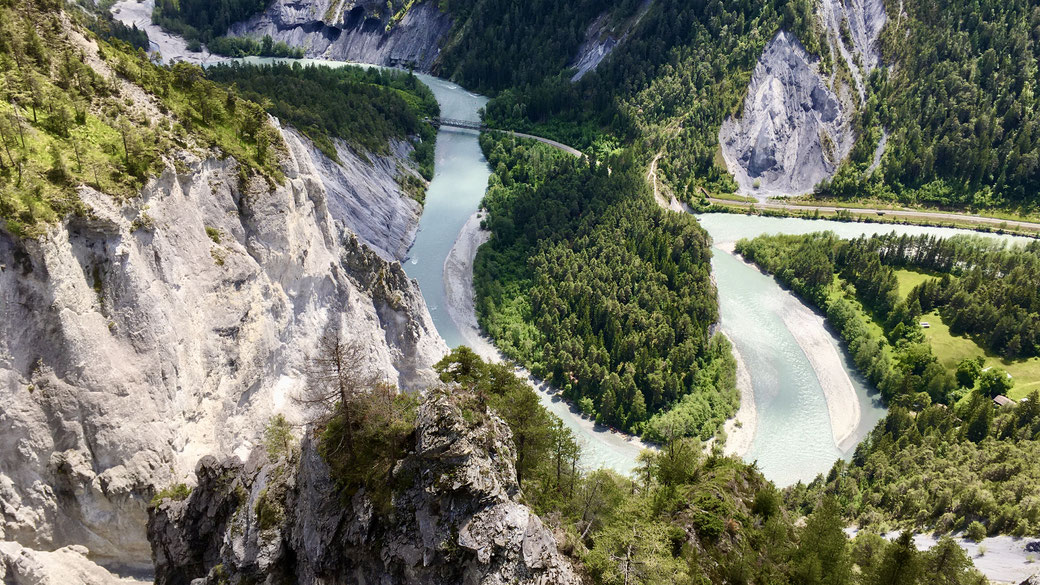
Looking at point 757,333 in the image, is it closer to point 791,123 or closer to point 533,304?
point 533,304

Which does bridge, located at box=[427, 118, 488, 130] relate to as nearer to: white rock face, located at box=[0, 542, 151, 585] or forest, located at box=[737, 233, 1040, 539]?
forest, located at box=[737, 233, 1040, 539]

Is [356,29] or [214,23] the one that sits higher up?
[356,29]

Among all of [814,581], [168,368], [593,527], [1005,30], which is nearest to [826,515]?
[814,581]

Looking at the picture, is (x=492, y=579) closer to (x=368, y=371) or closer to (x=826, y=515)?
(x=826, y=515)

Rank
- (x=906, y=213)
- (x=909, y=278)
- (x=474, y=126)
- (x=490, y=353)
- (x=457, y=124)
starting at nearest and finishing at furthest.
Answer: (x=490, y=353) < (x=909, y=278) < (x=906, y=213) < (x=474, y=126) < (x=457, y=124)

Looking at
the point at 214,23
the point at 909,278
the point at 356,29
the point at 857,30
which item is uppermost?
the point at 857,30

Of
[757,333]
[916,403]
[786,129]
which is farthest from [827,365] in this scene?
[786,129]

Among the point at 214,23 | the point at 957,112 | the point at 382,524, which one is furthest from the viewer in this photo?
the point at 214,23

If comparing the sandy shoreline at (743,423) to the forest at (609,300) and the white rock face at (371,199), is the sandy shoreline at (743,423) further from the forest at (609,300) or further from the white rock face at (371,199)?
the white rock face at (371,199)
